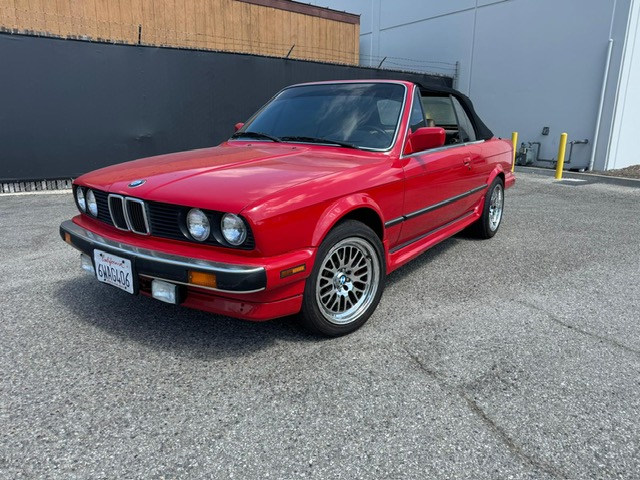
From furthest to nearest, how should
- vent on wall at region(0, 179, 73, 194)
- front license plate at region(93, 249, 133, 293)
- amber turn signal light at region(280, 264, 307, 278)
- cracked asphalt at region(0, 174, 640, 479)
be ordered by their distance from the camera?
vent on wall at region(0, 179, 73, 194) < front license plate at region(93, 249, 133, 293) < amber turn signal light at region(280, 264, 307, 278) < cracked asphalt at region(0, 174, 640, 479)

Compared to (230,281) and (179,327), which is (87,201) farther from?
(230,281)

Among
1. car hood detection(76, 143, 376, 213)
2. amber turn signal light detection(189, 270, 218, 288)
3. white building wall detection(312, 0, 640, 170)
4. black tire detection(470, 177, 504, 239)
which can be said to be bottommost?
black tire detection(470, 177, 504, 239)

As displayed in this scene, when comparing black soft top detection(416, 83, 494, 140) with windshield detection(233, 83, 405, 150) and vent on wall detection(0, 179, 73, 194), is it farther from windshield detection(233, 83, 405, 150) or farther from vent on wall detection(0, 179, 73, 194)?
vent on wall detection(0, 179, 73, 194)

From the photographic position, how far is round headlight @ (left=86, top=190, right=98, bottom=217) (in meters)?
2.90

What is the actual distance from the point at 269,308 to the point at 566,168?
11.0 m

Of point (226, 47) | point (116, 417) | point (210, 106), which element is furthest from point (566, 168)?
point (116, 417)

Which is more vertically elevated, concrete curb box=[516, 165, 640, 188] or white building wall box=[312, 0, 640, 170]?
white building wall box=[312, 0, 640, 170]

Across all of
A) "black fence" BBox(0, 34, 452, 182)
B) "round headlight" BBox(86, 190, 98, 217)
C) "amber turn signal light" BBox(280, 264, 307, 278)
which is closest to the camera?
"amber turn signal light" BBox(280, 264, 307, 278)

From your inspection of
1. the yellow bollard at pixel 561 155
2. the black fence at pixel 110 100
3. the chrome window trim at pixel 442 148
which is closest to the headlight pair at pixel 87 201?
the chrome window trim at pixel 442 148

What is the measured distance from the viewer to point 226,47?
1245cm

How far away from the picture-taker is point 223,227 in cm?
229

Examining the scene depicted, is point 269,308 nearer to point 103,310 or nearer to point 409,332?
point 409,332

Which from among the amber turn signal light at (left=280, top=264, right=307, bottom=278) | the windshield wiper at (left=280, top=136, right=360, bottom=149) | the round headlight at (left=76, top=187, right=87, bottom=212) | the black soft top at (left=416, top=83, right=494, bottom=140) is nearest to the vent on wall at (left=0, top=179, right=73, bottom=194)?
the round headlight at (left=76, top=187, right=87, bottom=212)

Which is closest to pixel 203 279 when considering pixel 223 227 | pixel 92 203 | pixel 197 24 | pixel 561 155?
pixel 223 227
